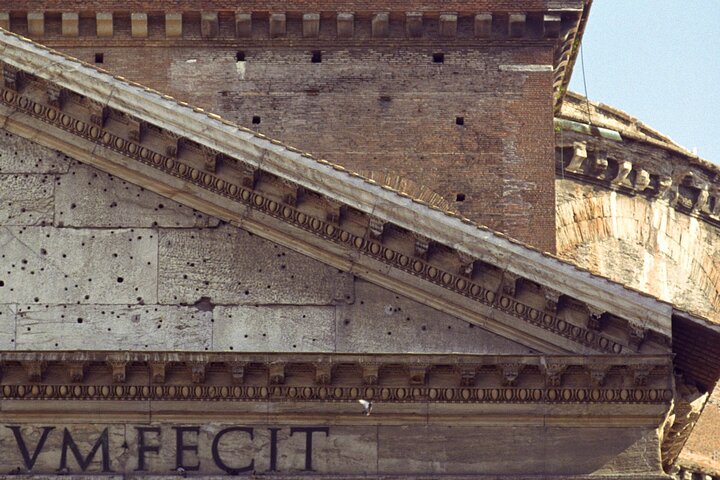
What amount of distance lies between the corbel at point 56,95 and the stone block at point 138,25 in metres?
8.82

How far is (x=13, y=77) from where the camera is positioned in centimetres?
2588

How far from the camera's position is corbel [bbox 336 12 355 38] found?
1353 inches

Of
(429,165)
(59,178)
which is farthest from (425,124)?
(59,178)

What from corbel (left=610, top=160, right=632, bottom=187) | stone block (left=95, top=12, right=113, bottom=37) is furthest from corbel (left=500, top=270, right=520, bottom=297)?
corbel (left=610, top=160, right=632, bottom=187)

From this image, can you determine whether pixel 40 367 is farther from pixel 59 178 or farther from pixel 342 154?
pixel 342 154

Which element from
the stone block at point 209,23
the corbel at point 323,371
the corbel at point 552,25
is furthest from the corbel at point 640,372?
the stone block at point 209,23

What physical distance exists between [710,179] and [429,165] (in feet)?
19.4

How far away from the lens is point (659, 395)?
2455 centimetres

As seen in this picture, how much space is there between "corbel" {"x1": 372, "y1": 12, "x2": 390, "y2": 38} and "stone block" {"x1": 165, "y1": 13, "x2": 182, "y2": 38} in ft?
7.64

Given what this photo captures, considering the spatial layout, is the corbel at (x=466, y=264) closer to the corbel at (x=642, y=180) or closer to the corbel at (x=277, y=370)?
the corbel at (x=277, y=370)

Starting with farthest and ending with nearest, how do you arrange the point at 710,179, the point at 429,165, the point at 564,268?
the point at 710,179, the point at 429,165, the point at 564,268

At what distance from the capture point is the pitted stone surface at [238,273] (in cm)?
2517

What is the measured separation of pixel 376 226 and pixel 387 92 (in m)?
Result: 9.53

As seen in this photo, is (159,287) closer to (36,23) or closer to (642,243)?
(36,23)
